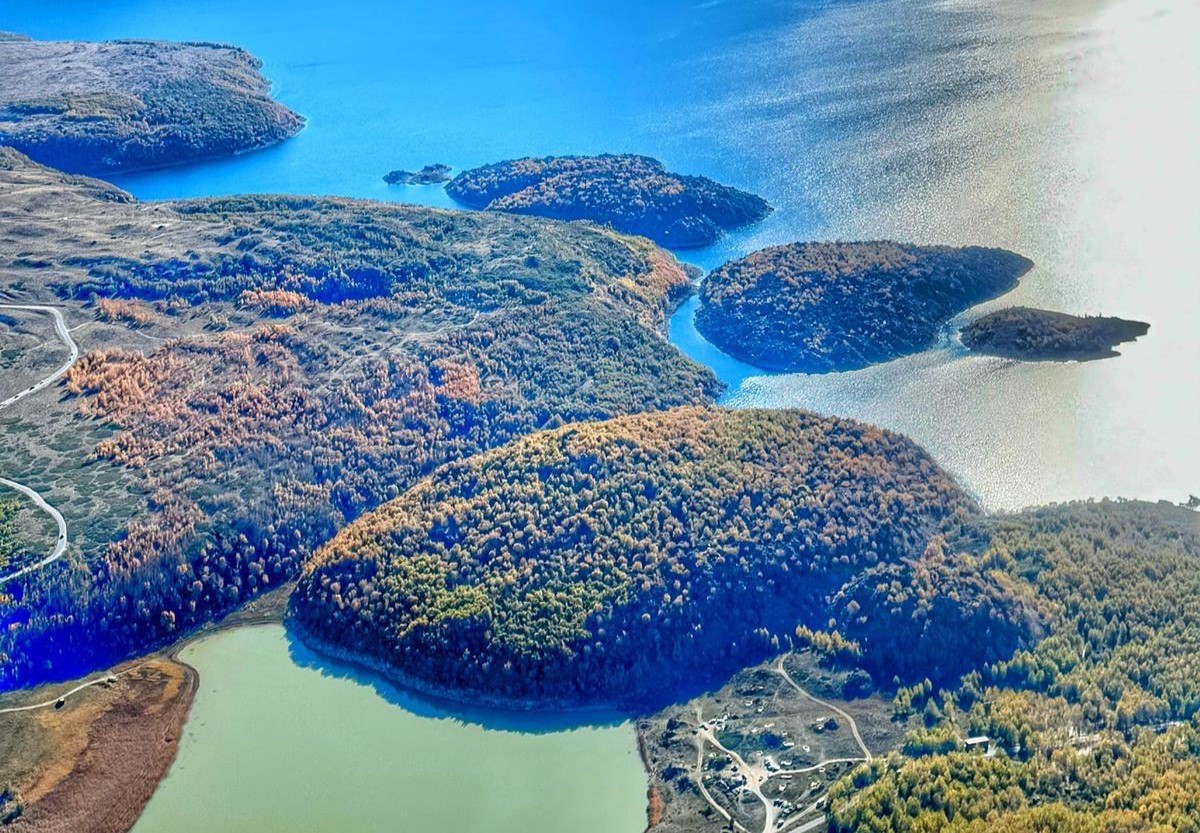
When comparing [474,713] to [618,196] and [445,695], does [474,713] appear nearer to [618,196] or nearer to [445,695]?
[445,695]

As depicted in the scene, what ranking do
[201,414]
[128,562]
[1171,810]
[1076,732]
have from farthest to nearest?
1. [201,414]
2. [128,562]
3. [1076,732]
4. [1171,810]

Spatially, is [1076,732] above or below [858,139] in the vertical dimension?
below

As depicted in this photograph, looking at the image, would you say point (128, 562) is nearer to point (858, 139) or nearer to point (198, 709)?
point (198, 709)

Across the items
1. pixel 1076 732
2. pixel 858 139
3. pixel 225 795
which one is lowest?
pixel 225 795

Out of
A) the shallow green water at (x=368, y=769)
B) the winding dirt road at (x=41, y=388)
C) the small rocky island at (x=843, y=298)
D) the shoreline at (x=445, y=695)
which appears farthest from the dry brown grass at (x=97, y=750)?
the small rocky island at (x=843, y=298)

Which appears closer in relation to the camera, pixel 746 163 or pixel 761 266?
pixel 761 266

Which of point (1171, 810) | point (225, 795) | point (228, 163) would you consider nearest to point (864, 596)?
point (1171, 810)

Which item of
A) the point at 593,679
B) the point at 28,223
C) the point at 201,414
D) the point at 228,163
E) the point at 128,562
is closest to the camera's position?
the point at 593,679

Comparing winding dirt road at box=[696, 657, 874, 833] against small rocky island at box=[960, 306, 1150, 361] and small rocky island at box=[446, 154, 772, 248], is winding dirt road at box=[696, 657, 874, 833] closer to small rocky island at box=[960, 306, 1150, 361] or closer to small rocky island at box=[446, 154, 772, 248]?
small rocky island at box=[960, 306, 1150, 361]
